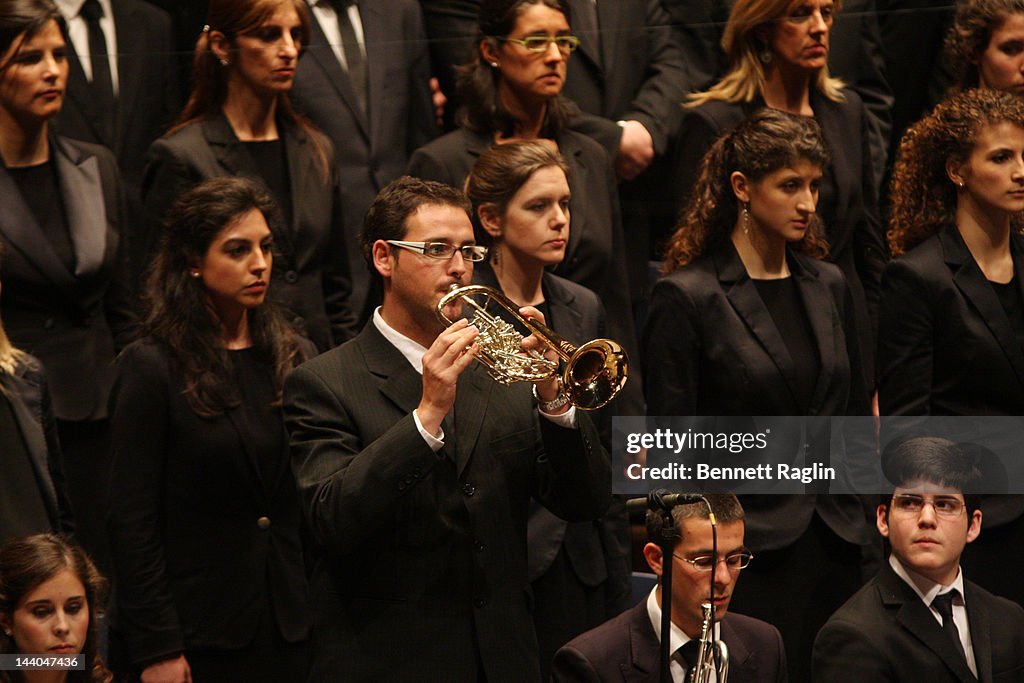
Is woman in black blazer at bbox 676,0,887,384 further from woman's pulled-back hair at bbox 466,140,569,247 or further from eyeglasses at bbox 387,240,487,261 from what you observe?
eyeglasses at bbox 387,240,487,261

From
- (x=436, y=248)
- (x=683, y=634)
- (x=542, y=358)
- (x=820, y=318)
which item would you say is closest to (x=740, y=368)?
(x=820, y=318)

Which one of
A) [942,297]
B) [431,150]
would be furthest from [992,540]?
[431,150]

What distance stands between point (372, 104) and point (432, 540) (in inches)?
58.3

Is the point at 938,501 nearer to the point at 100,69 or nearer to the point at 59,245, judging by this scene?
the point at 59,245

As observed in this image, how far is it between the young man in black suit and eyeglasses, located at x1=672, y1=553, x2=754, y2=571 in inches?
14.8

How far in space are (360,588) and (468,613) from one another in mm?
210

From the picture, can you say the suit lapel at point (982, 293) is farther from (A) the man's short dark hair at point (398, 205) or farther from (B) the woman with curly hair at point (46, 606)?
(B) the woman with curly hair at point (46, 606)

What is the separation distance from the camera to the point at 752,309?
3.79m

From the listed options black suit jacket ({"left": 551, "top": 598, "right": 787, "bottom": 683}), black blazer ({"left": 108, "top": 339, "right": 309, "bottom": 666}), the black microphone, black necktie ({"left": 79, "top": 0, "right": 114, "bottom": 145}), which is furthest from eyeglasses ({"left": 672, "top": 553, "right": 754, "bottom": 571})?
black necktie ({"left": 79, "top": 0, "right": 114, "bottom": 145})

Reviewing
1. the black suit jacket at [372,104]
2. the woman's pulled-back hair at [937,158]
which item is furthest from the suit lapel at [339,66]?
the woman's pulled-back hair at [937,158]

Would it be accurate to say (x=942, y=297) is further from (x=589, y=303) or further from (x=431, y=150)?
(x=431, y=150)

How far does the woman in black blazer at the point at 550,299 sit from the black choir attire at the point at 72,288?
96cm

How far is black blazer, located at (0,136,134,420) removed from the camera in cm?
397

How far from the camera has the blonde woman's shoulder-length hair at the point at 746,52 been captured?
3961 millimetres
